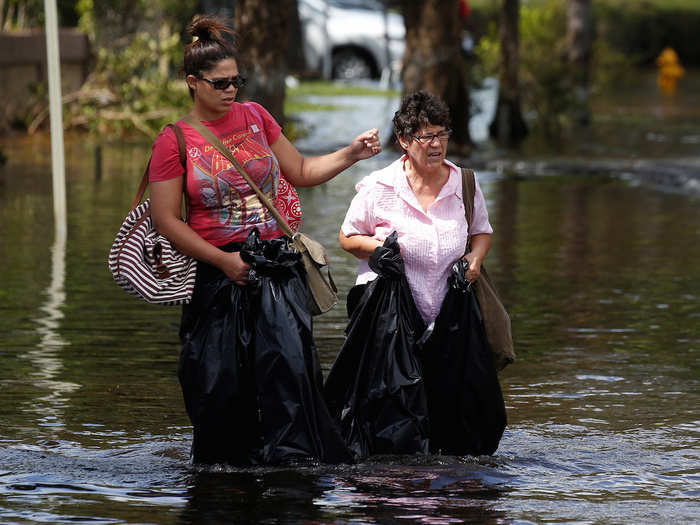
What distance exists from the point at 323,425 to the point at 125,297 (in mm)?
4357

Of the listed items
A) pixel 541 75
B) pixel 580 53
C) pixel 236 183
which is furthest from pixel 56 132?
pixel 580 53

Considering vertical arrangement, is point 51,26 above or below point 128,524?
above

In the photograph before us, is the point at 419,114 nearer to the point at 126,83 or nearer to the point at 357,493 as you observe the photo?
the point at 357,493

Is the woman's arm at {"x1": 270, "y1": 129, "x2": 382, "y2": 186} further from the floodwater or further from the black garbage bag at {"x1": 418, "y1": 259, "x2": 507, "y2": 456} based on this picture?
the floodwater

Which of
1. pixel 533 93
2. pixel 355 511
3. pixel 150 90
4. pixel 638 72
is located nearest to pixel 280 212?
pixel 355 511

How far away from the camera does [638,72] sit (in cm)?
4438

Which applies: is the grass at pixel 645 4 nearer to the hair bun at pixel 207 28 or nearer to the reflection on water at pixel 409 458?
the reflection on water at pixel 409 458

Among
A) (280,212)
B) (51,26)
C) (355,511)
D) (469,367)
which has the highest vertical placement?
(51,26)

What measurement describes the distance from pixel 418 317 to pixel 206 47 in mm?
1277

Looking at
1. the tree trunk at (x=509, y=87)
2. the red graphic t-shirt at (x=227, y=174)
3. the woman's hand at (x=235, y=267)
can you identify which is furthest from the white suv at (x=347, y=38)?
the woman's hand at (x=235, y=267)

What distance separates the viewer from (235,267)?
219 inches

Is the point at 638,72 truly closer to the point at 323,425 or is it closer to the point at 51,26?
the point at 51,26

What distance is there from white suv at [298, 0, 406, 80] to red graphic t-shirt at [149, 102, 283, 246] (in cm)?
2499

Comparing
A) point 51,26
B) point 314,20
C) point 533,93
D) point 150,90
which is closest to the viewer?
point 51,26
